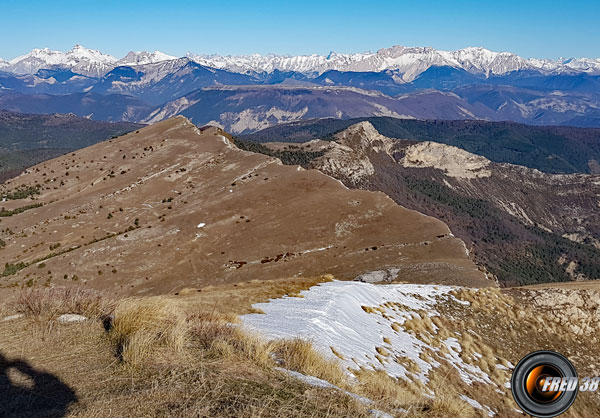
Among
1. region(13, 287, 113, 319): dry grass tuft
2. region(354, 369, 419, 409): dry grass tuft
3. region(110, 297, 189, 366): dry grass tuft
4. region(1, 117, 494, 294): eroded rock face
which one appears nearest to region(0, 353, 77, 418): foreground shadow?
region(110, 297, 189, 366): dry grass tuft

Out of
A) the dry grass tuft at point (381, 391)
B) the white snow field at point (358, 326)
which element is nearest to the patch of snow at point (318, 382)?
the dry grass tuft at point (381, 391)

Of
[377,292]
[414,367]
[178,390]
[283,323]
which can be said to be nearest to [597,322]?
[377,292]

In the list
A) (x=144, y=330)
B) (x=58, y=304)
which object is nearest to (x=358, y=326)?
(x=144, y=330)

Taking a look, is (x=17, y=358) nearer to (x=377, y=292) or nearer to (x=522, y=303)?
(x=377, y=292)

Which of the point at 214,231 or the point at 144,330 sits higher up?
the point at 144,330

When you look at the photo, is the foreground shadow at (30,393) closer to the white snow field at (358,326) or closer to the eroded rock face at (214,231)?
the white snow field at (358,326)

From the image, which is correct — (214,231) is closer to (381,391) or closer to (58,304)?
(58,304)
